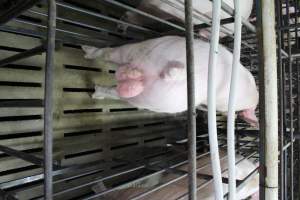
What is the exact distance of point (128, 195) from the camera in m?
0.94

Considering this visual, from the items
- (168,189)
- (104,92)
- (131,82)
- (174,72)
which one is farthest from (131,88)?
(168,189)

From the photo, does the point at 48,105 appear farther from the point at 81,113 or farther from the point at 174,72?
the point at 81,113

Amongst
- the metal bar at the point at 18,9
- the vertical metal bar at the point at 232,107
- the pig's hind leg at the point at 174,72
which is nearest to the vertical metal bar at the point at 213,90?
the vertical metal bar at the point at 232,107

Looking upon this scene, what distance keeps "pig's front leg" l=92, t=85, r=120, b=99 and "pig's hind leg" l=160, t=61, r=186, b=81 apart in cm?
28

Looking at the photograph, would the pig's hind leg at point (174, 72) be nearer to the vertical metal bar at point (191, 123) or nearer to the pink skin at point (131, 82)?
the pink skin at point (131, 82)

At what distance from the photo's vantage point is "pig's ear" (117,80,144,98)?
765mm

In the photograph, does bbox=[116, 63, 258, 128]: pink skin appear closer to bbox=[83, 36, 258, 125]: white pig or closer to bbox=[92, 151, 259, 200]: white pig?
bbox=[83, 36, 258, 125]: white pig

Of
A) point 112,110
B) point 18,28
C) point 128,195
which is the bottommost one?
point 128,195

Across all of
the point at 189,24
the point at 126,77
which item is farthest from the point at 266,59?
the point at 126,77

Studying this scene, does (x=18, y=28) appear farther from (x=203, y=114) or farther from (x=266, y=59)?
(x=203, y=114)

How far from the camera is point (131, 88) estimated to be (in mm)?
765

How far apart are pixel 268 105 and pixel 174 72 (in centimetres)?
23

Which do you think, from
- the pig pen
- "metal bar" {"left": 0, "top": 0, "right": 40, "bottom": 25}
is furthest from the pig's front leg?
"metal bar" {"left": 0, "top": 0, "right": 40, "bottom": 25}

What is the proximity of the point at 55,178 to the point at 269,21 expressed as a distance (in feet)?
2.29
